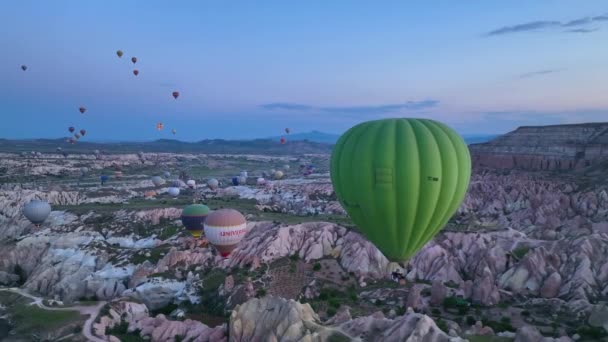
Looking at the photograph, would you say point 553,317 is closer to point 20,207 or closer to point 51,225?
point 51,225

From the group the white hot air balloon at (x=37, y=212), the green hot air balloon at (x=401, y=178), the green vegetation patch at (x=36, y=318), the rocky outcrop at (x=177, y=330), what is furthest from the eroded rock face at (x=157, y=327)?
the white hot air balloon at (x=37, y=212)

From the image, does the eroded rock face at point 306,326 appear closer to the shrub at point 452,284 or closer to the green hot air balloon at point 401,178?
the green hot air balloon at point 401,178

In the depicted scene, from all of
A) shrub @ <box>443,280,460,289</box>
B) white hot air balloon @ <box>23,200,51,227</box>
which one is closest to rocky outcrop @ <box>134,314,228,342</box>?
shrub @ <box>443,280,460,289</box>

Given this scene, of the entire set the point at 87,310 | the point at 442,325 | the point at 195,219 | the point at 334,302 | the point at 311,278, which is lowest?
the point at 87,310

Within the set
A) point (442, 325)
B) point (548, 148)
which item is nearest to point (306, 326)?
point (442, 325)

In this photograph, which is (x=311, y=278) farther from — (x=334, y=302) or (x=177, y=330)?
(x=177, y=330)

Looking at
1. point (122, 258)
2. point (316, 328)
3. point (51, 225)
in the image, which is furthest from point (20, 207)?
point (316, 328)

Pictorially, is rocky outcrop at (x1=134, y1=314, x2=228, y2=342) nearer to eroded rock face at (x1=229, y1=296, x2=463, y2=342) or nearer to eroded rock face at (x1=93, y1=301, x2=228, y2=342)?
eroded rock face at (x1=93, y1=301, x2=228, y2=342)
